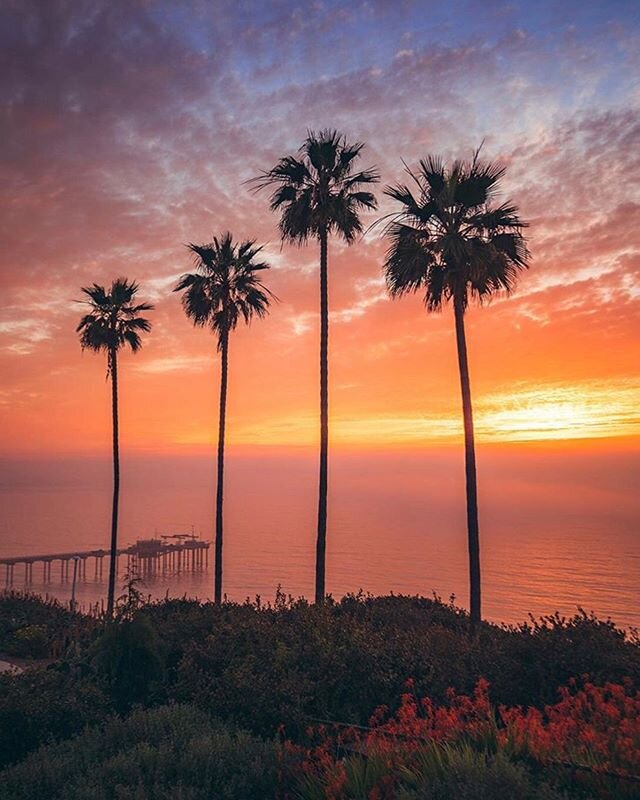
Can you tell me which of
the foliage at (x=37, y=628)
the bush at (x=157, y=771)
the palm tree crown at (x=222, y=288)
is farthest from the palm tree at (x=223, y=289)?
the bush at (x=157, y=771)

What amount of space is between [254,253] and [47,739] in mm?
24473

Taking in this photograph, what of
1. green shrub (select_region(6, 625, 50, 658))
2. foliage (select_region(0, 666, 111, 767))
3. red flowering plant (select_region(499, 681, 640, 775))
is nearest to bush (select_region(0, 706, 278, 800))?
foliage (select_region(0, 666, 111, 767))

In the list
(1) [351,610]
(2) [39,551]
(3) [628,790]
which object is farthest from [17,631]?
(2) [39,551]

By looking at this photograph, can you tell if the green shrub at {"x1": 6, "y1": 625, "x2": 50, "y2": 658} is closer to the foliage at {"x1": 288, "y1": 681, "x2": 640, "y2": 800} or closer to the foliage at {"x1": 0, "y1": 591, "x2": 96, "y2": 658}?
the foliage at {"x1": 0, "y1": 591, "x2": 96, "y2": 658}

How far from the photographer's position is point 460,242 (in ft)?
68.9

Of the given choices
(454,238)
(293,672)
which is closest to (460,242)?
(454,238)

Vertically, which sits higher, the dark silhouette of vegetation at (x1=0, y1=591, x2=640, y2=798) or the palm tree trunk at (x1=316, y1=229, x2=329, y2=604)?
the palm tree trunk at (x1=316, y1=229, x2=329, y2=604)

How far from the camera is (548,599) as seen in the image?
9431 cm

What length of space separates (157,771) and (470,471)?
595 inches

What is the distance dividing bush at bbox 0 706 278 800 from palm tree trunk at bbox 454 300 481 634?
491 inches

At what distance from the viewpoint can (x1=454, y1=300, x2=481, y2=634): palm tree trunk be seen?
20194 mm

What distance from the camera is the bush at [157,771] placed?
729 cm

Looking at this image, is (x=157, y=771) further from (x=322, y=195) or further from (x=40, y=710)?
(x=322, y=195)

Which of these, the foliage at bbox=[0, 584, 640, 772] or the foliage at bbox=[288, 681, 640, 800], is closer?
the foliage at bbox=[288, 681, 640, 800]
